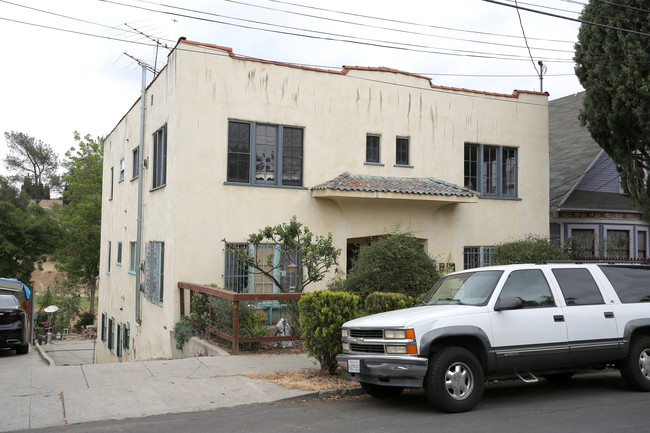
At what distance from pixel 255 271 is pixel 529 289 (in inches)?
324

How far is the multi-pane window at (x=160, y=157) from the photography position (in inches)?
639

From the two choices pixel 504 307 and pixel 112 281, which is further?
pixel 112 281

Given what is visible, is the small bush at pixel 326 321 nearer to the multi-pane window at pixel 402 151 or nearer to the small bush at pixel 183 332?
the small bush at pixel 183 332

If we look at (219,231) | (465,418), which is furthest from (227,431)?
(219,231)

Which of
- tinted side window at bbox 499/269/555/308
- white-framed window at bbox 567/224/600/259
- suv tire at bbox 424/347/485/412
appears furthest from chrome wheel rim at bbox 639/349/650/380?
white-framed window at bbox 567/224/600/259

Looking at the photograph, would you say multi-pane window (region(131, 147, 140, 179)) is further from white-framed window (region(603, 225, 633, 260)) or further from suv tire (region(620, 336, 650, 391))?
white-framed window (region(603, 225, 633, 260))

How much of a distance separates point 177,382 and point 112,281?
1623 cm

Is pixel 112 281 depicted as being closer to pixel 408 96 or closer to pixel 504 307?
pixel 408 96

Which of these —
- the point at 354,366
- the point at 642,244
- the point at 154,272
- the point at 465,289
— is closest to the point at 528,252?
the point at 465,289

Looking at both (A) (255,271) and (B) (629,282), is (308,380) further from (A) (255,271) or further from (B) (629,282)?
(A) (255,271)

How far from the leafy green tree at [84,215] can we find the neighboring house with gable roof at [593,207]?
110 ft

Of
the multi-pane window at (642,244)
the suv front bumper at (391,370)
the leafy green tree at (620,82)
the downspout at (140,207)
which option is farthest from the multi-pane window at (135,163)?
the multi-pane window at (642,244)

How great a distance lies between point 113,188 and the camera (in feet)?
82.4

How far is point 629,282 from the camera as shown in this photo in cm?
884
